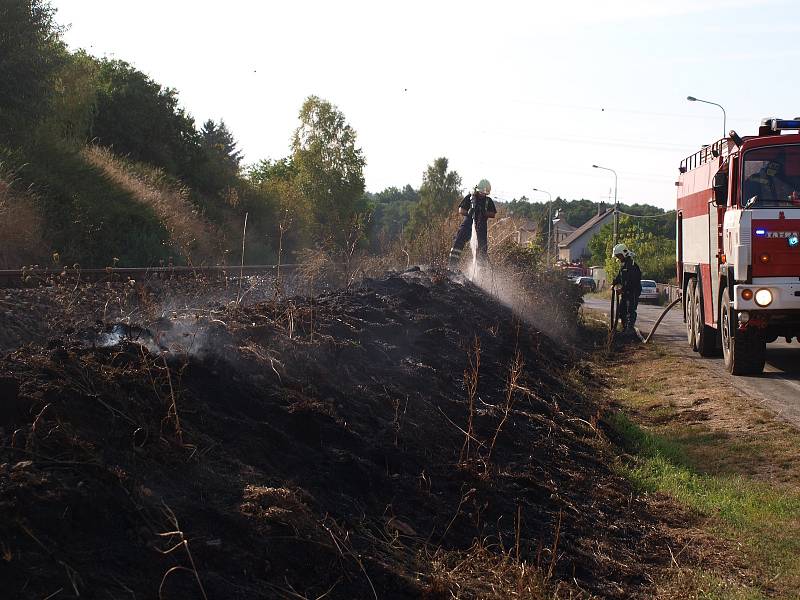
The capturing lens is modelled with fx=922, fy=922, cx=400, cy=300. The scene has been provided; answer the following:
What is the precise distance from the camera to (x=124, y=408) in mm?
4887

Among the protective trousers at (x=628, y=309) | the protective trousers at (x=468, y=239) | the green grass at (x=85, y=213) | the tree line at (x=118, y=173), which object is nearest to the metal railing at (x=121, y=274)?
the tree line at (x=118, y=173)

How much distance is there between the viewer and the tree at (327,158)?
59438mm

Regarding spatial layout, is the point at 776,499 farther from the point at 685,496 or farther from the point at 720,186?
the point at 720,186

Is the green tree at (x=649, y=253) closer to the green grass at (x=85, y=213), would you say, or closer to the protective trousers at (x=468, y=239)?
the green grass at (x=85, y=213)

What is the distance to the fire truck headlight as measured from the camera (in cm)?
1203

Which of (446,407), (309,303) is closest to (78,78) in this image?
(309,303)

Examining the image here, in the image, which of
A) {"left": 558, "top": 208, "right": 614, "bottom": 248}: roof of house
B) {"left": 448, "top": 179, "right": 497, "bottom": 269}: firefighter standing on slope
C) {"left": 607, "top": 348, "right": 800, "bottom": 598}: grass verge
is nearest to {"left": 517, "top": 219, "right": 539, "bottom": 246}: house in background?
{"left": 448, "top": 179, "right": 497, "bottom": 269}: firefighter standing on slope

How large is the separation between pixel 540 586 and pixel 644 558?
133 centimetres

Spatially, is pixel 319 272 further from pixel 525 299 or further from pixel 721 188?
pixel 721 188

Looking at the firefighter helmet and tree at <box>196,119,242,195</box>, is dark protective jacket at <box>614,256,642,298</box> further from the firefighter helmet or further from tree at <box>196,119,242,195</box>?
tree at <box>196,119,242,195</box>

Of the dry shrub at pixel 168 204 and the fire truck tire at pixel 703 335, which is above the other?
the dry shrub at pixel 168 204

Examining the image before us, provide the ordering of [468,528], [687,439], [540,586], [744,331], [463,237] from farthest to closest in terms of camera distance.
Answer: [463,237]
[744,331]
[687,439]
[468,528]
[540,586]

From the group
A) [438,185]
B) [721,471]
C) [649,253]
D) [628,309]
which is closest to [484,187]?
[628,309]

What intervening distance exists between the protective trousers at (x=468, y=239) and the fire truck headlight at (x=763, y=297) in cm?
774
